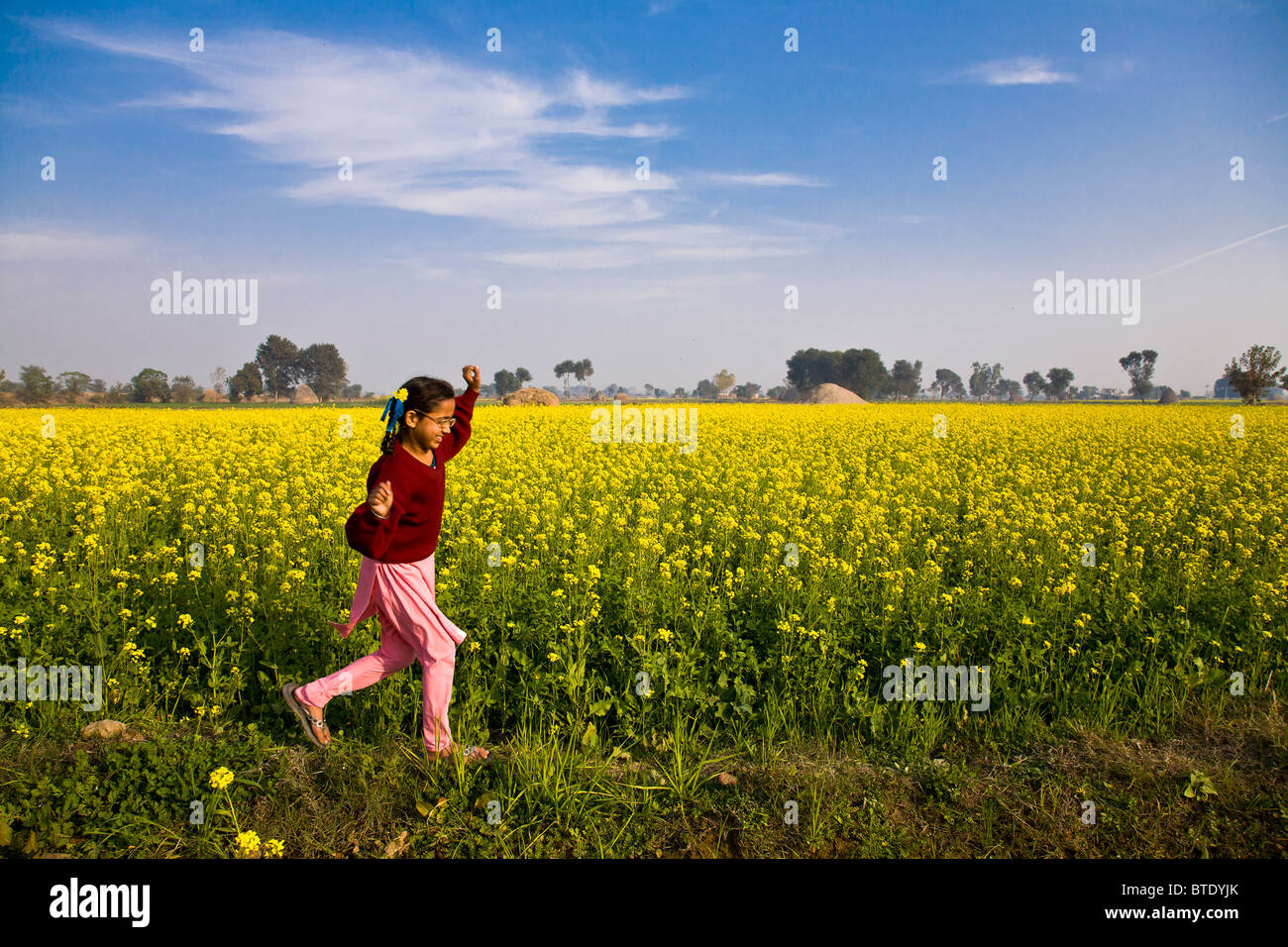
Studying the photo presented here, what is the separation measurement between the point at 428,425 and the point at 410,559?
652 mm

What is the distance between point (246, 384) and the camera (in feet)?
151

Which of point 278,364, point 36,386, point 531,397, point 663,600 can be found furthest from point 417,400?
point 278,364

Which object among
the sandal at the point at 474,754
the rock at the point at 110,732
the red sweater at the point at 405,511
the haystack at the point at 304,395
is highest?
the haystack at the point at 304,395

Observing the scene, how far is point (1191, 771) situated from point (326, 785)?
170 inches

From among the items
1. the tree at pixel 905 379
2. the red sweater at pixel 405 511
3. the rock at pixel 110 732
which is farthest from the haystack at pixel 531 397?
the tree at pixel 905 379

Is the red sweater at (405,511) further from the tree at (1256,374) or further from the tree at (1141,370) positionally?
the tree at (1141,370)

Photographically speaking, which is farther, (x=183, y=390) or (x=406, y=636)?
(x=183, y=390)

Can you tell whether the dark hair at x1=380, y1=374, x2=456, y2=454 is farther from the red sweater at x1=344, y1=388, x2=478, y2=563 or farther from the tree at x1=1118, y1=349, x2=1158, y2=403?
the tree at x1=1118, y1=349, x2=1158, y2=403

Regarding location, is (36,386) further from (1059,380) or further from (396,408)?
(1059,380)

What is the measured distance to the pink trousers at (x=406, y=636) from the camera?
11.0 ft

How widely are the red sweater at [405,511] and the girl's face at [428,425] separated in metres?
0.09

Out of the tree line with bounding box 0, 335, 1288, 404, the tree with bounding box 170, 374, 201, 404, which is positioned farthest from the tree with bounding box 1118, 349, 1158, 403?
the tree with bounding box 170, 374, 201, 404

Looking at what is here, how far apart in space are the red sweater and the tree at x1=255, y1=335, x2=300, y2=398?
143ft

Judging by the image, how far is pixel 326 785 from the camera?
337 cm
